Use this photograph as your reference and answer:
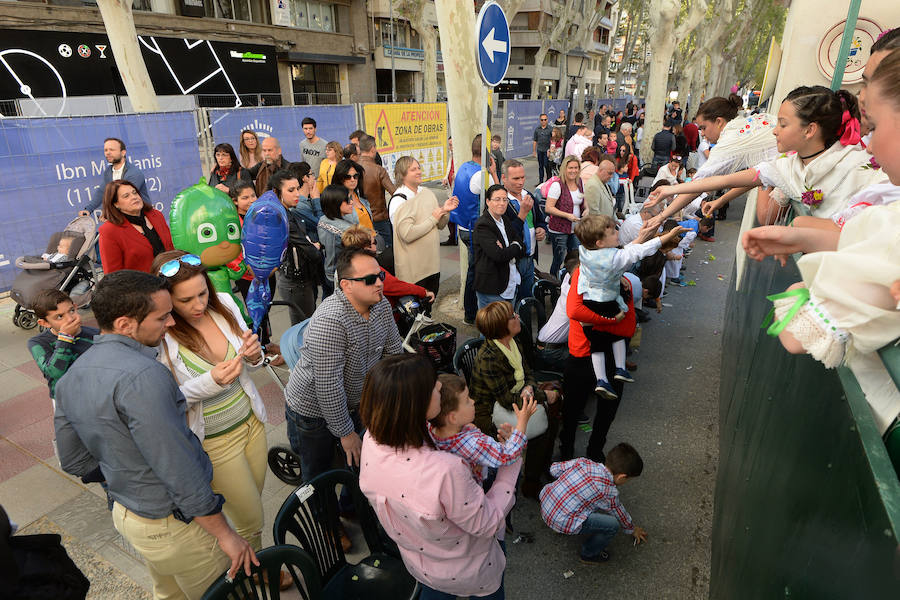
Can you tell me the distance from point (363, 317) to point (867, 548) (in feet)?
7.51

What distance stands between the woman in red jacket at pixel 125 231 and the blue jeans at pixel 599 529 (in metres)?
3.69

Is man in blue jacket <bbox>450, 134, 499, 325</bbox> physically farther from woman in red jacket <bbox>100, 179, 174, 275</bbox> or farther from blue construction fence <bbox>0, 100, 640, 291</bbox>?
blue construction fence <bbox>0, 100, 640, 291</bbox>

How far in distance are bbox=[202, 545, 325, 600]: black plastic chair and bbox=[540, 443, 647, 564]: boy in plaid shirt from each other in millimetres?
1413

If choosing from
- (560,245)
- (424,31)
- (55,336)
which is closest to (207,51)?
(424,31)

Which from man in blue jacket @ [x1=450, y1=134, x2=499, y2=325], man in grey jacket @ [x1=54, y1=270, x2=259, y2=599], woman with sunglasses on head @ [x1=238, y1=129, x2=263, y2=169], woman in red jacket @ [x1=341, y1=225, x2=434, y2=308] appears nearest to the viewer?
man in grey jacket @ [x1=54, y1=270, x2=259, y2=599]

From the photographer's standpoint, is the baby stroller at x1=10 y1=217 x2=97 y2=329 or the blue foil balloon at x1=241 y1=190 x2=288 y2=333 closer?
the blue foil balloon at x1=241 y1=190 x2=288 y2=333

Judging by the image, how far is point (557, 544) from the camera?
3240mm

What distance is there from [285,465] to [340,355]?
1.57 meters

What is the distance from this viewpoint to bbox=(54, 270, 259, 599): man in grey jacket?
1783 mm

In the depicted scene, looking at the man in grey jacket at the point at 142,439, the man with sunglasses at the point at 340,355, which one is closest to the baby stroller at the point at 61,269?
the man with sunglasses at the point at 340,355

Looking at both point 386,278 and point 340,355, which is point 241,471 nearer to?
point 340,355

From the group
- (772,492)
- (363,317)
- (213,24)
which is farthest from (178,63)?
(772,492)

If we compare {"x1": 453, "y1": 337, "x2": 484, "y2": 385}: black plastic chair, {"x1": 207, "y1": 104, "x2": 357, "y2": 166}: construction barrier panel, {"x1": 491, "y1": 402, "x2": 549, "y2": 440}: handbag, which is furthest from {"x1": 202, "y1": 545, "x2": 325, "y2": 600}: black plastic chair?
{"x1": 207, "y1": 104, "x2": 357, "y2": 166}: construction barrier panel

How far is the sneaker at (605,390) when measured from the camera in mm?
3553
